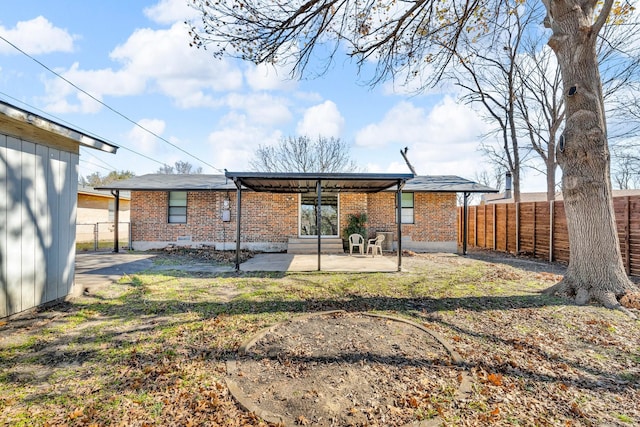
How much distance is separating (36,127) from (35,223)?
56.7 inches

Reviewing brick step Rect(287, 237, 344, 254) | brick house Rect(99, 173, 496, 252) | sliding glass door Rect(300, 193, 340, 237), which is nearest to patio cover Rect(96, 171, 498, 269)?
brick house Rect(99, 173, 496, 252)

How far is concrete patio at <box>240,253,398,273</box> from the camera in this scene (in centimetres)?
874

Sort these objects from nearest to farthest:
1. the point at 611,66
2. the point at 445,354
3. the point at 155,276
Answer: the point at 445,354, the point at 155,276, the point at 611,66

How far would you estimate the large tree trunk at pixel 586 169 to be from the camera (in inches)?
207

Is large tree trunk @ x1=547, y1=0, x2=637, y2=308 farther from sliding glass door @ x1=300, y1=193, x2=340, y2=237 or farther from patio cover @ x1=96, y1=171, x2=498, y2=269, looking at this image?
sliding glass door @ x1=300, y1=193, x2=340, y2=237

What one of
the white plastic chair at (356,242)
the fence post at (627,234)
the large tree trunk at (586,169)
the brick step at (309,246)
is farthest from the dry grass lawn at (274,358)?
the brick step at (309,246)

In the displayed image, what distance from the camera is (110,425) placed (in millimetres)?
2293

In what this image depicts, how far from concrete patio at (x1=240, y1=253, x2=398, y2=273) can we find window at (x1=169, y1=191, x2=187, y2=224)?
172 inches

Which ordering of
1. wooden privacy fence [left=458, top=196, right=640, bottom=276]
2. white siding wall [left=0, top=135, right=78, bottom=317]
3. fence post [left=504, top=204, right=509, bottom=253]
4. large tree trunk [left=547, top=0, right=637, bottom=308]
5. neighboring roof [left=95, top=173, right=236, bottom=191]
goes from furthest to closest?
fence post [left=504, top=204, right=509, bottom=253] < neighboring roof [left=95, top=173, right=236, bottom=191] < wooden privacy fence [left=458, top=196, right=640, bottom=276] < large tree trunk [left=547, top=0, right=637, bottom=308] < white siding wall [left=0, top=135, right=78, bottom=317]

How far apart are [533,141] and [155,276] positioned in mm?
21211

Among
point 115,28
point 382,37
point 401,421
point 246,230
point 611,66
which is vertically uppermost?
point 611,66

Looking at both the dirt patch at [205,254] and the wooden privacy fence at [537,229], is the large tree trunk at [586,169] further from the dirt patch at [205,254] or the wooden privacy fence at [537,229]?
the dirt patch at [205,254]

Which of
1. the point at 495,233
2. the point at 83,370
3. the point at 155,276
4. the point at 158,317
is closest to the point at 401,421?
the point at 83,370

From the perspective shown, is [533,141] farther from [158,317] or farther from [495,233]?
[158,317]
